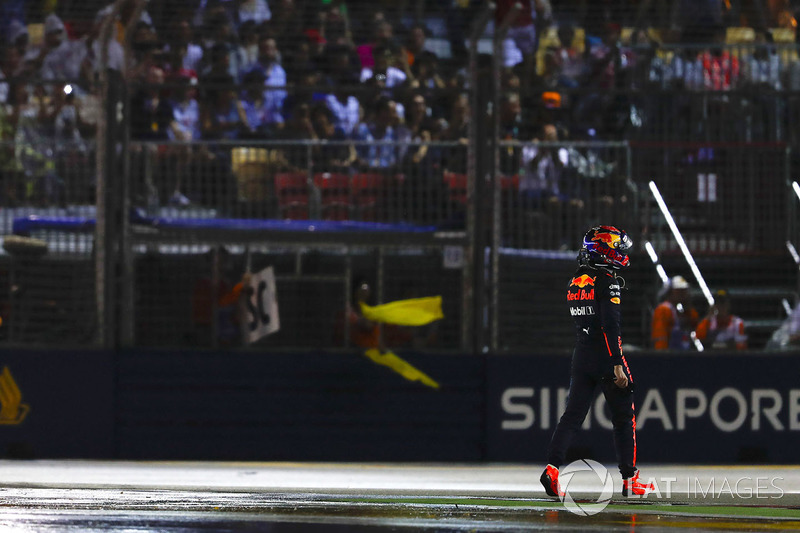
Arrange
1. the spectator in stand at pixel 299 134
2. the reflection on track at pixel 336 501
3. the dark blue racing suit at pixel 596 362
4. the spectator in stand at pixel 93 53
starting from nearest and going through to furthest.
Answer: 1. the reflection on track at pixel 336 501
2. the dark blue racing suit at pixel 596 362
3. the spectator in stand at pixel 299 134
4. the spectator in stand at pixel 93 53

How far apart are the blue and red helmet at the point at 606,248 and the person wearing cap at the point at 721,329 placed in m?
2.79

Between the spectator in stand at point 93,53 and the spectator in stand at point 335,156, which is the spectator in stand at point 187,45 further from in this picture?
the spectator in stand at point 335,156

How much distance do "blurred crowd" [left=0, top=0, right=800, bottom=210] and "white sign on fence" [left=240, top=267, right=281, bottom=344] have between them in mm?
933

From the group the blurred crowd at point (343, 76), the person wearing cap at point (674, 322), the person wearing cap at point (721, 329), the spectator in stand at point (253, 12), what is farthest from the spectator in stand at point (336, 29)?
the person wearing cap at point (721, 329)

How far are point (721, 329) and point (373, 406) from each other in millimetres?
3017

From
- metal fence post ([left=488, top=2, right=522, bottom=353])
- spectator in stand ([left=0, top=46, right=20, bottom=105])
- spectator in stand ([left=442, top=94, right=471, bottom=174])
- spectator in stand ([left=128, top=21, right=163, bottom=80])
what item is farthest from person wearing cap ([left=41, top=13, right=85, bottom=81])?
metal fence post ([left=488, top=2, right=522, bottom=353])

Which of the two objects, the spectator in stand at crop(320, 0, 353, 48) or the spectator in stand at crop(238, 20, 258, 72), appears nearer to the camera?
the spectator in stand at crop(320, 0, 353, 48)

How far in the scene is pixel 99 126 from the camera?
11.5m

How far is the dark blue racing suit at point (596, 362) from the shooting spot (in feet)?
29.2

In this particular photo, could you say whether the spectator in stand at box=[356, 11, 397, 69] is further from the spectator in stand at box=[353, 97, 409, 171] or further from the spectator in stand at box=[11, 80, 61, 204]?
the spectator in stand at box=[11, 80, 61, 204]

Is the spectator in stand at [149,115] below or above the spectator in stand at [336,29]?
below

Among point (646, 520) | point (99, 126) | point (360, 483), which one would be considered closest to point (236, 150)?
point (99, 126)

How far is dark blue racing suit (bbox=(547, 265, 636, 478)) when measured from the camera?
29.2 ft

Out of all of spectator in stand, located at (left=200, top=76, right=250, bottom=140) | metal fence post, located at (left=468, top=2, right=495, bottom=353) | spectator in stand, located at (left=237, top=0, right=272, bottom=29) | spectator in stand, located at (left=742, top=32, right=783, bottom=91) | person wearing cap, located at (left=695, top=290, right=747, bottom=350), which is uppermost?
spectator in stand, located at (left=237, top=0, right=272, bottom=29)
